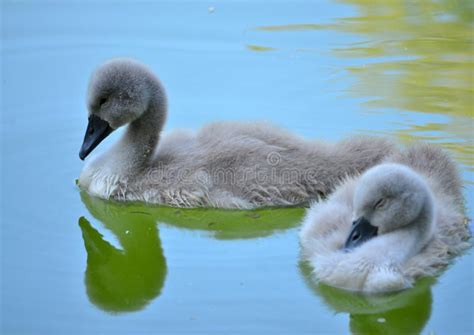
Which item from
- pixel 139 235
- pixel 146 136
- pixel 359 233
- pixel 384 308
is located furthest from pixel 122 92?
pixel 384 308

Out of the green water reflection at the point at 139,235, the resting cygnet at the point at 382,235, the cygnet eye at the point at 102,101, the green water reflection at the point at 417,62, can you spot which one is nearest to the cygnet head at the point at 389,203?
the resting cygnet at the point at 382,235

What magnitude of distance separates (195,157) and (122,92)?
0.65m

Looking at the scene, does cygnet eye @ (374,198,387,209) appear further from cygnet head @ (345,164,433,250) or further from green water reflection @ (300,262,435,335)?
green water reflection @ (300,262,435,335)

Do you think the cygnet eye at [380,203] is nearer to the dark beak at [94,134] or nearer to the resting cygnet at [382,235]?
the resting cygnet at [382,235]

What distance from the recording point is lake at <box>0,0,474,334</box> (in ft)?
18.2

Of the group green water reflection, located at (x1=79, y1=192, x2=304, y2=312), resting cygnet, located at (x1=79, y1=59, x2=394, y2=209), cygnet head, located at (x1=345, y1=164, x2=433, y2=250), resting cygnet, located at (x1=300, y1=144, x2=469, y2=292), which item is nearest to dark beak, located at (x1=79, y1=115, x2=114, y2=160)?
resting cygnet, located at (x1=79, y1=59, x2=394, y2=209)

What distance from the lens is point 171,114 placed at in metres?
7.96

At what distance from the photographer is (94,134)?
6.96m

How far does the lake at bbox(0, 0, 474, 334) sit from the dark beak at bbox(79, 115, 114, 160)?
0.97ft

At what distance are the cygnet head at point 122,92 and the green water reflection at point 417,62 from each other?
1.91 metres

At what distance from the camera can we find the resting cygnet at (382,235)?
18.4ft

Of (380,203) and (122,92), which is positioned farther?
(122,92)

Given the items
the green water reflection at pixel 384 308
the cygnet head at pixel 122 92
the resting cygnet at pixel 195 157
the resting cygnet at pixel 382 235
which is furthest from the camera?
the cygnet head at pixel 122 92

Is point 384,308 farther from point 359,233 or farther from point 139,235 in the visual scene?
point 139,235
